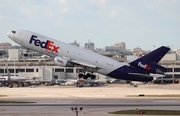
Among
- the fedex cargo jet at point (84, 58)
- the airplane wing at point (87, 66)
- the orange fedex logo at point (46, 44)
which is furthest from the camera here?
the airplane wing at point (87, 66)

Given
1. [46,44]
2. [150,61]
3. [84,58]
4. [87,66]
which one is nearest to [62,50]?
[46,44]

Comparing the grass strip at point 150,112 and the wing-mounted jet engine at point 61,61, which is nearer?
the grass strip at point 150,112

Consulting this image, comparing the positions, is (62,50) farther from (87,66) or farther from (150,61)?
(150,61)

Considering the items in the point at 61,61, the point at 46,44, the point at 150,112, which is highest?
the point at 46,44

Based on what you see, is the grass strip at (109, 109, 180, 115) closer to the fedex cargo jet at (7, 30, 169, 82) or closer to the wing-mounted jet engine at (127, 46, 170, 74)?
the fedex cargo jet at (7, 30, 169, 82)

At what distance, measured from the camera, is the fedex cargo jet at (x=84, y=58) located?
109562 millimetres

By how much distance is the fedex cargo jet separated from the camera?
10956cm

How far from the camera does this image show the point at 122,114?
77.0 metres

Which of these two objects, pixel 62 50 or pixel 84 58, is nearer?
pixel 62 50

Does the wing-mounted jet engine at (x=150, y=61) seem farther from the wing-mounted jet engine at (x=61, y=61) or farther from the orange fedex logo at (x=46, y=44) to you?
the orange fedex logo at (x=46, y=44)

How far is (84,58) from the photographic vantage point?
11069 centimetres

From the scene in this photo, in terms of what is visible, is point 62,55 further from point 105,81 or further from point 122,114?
point 105,81

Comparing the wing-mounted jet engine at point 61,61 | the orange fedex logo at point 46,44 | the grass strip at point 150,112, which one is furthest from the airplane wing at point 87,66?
the grass strip at point 150,112

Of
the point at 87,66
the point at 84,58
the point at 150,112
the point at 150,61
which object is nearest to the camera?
the point at 150,112
